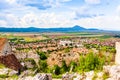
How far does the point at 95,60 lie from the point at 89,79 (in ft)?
142

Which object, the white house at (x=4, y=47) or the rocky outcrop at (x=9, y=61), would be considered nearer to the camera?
the rocky outcrop at (x=9, y=61)

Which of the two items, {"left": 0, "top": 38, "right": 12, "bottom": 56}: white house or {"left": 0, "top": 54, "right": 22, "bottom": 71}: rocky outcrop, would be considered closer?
{"left": 0, "top": 54, "right": 22, "bottom": 71}: rocky outcrop

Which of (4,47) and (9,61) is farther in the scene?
(4,47)

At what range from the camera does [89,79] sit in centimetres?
4875

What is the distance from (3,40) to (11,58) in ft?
14.6

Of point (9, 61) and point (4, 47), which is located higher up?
point (4, 47)

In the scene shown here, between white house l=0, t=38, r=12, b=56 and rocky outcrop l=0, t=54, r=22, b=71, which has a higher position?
white house l=0, t=38, r=12, b=56

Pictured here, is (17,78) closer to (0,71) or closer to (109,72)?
(0,71)

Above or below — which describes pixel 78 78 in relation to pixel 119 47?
below

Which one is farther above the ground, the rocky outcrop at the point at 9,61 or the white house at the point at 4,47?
the white house at the point at 4,47

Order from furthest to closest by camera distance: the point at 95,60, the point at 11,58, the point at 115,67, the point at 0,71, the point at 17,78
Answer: the point at 95,60, the point at 11,58, the point at 0,71, the point at 17,78, the point at 115,67

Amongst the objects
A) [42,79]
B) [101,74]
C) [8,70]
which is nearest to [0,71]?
[8,70]

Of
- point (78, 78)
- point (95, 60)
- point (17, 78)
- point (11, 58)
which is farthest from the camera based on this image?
point (95, 60)

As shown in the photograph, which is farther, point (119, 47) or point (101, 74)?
point (119, 47)
